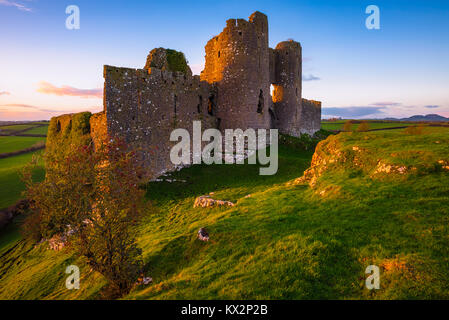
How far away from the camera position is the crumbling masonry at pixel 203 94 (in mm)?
20344

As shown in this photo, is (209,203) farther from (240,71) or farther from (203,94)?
(240,71)

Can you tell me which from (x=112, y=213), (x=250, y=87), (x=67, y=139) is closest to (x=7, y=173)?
(x=67, y=139)

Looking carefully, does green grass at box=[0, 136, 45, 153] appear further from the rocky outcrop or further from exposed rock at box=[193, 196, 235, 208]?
the rocky outcrop

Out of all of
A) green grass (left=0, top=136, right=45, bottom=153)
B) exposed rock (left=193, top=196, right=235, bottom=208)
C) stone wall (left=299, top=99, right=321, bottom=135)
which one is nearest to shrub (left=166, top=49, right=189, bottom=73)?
exposed rock (left=193, top=196, right=235, bottom=208)

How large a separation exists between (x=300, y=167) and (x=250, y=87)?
35.5ft

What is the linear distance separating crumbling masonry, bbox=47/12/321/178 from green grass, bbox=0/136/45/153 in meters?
49.0

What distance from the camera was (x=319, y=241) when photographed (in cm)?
805

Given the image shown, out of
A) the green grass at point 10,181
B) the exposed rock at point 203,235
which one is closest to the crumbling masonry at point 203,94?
the green grass at point 10,181

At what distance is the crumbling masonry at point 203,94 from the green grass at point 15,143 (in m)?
49.0

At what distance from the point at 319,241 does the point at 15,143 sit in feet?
275

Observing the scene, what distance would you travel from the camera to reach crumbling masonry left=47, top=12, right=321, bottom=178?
66.7ft

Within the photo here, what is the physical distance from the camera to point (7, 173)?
1618 inches

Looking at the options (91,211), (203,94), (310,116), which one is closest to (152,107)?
(203,94)
